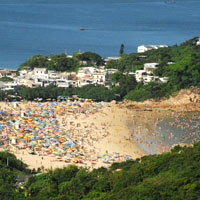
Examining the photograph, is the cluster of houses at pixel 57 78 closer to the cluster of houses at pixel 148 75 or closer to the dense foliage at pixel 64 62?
the dense foliage at pixel 64 62

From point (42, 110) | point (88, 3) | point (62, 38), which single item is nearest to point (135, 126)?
point (42, 110)

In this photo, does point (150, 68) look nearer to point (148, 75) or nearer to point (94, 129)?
point (148, 75)

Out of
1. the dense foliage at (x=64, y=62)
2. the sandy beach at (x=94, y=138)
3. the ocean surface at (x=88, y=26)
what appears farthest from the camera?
the ocean surface at (x=88, y=26)

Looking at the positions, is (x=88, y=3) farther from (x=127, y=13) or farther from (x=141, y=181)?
(x=141, y=181)

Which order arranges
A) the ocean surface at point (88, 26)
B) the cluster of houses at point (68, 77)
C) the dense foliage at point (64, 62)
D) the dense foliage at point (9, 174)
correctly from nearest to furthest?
the dense foliage at point (9, 174) → the cluster of houses at point (68, 77) → the dense foliage at point (64, 62) → the ocean surface at point (88, 26)

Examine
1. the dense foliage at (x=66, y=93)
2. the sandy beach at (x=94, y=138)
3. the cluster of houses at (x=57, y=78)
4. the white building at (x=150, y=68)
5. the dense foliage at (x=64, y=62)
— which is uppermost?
the dense foliage at (x=64, y=62)

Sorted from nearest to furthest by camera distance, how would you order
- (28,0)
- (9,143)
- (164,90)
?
(9,143), (164,90), (28,0)

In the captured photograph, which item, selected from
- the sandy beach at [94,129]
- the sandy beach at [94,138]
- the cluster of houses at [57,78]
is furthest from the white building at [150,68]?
the sandy beach at [94,138]
